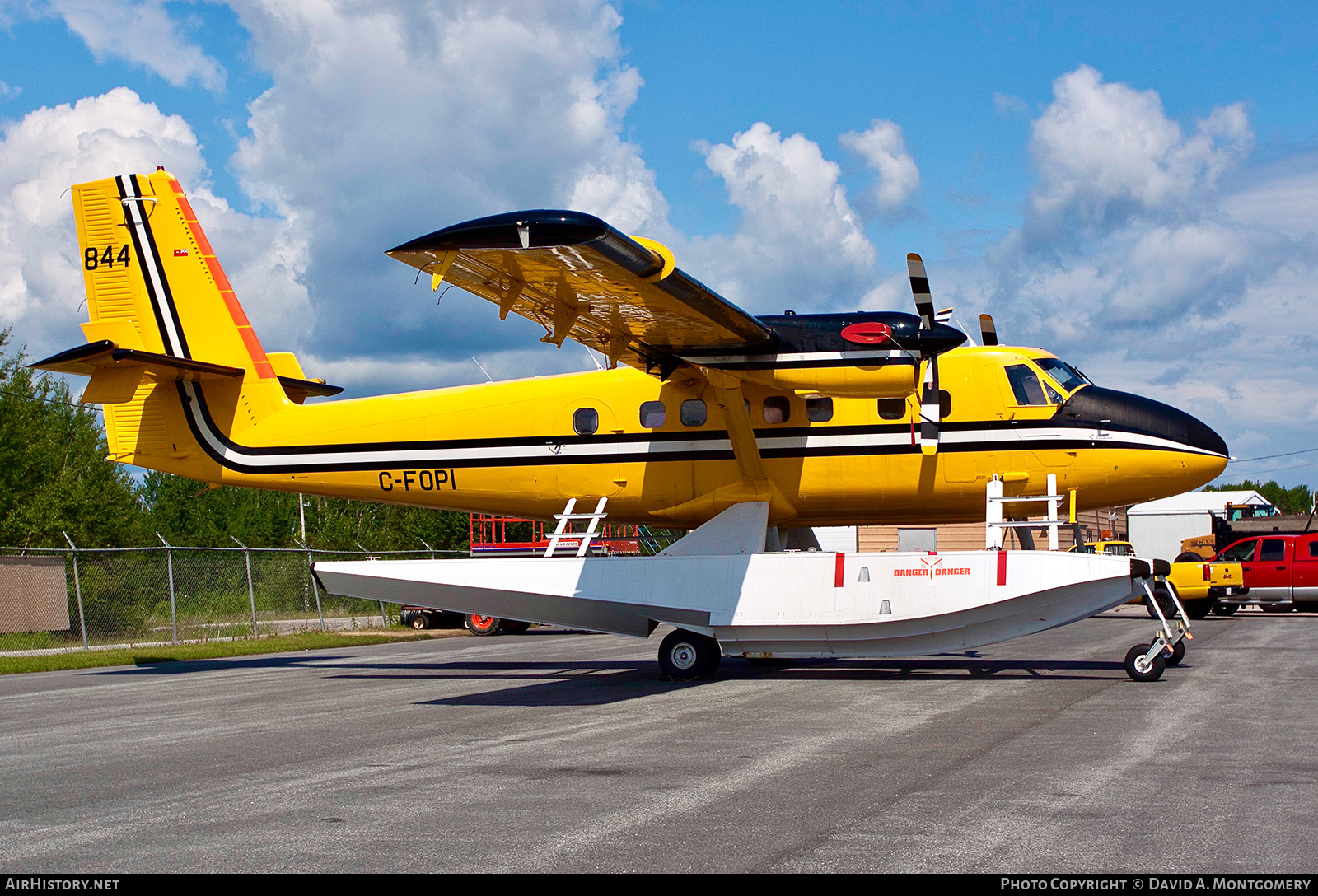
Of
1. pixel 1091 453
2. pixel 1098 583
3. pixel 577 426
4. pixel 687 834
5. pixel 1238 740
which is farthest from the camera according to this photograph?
pixel 577 426

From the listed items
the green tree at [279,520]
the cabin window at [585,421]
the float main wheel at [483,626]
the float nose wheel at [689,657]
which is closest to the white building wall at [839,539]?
the green tree at [279,520]

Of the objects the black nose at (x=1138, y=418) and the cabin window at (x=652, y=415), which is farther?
the cabin window at (x=652, y=415)

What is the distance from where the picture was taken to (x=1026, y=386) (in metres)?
13.7

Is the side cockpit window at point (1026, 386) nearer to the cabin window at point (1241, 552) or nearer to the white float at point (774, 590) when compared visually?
the white float at point (774, 590)

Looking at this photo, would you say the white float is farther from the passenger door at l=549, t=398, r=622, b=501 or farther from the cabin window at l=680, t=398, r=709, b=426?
the passenger door at l=549, t=398, r=622, b=501

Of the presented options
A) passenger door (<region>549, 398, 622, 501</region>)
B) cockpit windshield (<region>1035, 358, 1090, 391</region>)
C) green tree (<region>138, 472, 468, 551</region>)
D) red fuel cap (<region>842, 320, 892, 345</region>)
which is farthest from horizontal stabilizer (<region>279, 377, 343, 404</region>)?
green tree (<region>138, 472, 468, 551</region>)

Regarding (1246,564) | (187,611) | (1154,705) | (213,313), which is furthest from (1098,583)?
(1246,564)

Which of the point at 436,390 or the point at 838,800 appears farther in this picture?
the point at 436,390

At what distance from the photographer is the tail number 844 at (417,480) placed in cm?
1495

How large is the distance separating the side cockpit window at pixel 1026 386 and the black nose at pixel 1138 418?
299mm

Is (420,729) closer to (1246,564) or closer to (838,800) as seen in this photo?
(838,800)

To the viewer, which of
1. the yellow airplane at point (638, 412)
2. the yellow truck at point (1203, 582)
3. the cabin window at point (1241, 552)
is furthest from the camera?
the cabin window at point (1241, 552)

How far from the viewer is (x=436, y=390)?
15359mm

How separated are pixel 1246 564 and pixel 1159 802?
27.2 meters
